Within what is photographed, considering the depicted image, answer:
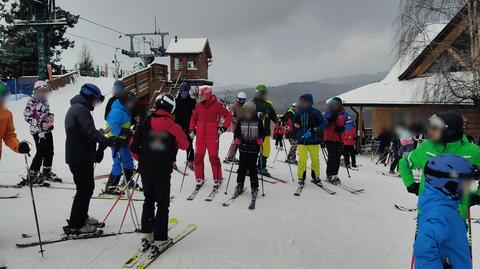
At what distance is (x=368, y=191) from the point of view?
8.12 metres

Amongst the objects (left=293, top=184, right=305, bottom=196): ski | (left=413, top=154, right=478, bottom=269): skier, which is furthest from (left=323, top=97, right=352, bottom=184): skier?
(left=413, top=154, right=478, bottom=269): skier

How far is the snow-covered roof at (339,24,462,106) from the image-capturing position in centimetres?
1673

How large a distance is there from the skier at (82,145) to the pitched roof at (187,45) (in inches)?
1197

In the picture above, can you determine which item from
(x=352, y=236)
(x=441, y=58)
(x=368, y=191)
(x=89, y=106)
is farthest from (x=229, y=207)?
(x=441, y=58)

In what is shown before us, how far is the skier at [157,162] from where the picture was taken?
4.20m

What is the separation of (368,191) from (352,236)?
3229 mm

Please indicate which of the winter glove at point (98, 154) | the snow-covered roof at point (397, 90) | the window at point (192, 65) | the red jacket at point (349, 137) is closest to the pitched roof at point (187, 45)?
the window at point (192, 65)

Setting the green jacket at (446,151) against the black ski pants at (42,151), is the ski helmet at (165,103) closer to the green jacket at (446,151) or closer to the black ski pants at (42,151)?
the green jacket at (446,151)

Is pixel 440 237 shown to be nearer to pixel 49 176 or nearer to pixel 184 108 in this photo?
pixel 184 108

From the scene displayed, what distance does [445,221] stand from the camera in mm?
2570

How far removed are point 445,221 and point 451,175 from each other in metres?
0.33

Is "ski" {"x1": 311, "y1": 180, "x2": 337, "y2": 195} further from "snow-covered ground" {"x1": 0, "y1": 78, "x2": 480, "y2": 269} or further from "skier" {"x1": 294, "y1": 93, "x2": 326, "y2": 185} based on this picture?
"skier" {"x1": 294, "y1": 93, "x2": 326, "y2": 185}

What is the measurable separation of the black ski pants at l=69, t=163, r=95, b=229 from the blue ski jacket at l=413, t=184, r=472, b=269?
3.67 metres

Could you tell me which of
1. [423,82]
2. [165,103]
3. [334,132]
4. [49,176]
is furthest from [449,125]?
[423,82]
